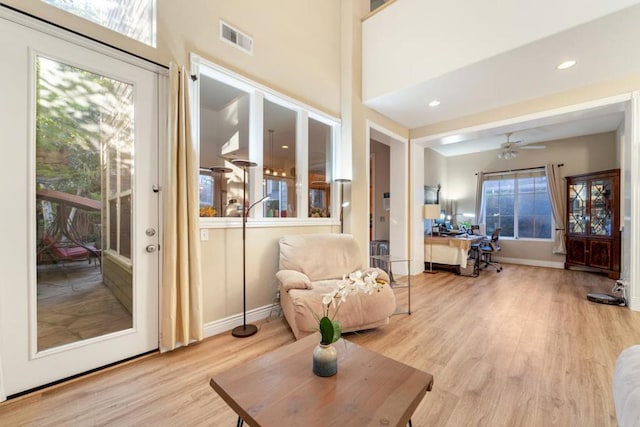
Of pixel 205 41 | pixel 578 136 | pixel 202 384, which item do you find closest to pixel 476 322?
pixel 202 384

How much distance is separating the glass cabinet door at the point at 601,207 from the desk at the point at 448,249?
6.63 ft

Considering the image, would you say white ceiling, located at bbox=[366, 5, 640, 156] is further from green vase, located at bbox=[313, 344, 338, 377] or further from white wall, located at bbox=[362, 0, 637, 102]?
green vase, located at bbox=[313, 344, 338, 377]

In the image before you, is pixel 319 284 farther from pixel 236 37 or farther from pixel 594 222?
pixel 594 222

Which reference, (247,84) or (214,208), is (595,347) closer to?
(214,208)

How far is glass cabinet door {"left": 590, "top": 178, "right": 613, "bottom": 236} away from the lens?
5016 millimetres

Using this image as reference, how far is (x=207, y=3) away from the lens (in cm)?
261

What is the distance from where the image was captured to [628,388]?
3.30 feet

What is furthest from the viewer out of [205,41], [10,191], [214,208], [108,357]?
[214,208]

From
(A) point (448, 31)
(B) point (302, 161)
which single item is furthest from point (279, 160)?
(A) point (448, 31)

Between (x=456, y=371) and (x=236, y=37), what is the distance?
376cm

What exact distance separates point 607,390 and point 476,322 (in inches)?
47.4

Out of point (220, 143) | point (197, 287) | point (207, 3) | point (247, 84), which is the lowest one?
point (197, 287)

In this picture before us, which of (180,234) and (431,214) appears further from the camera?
(431,214)

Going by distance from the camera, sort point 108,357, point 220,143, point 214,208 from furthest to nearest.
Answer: point 220,143 < point 214,208 < point 108,357
